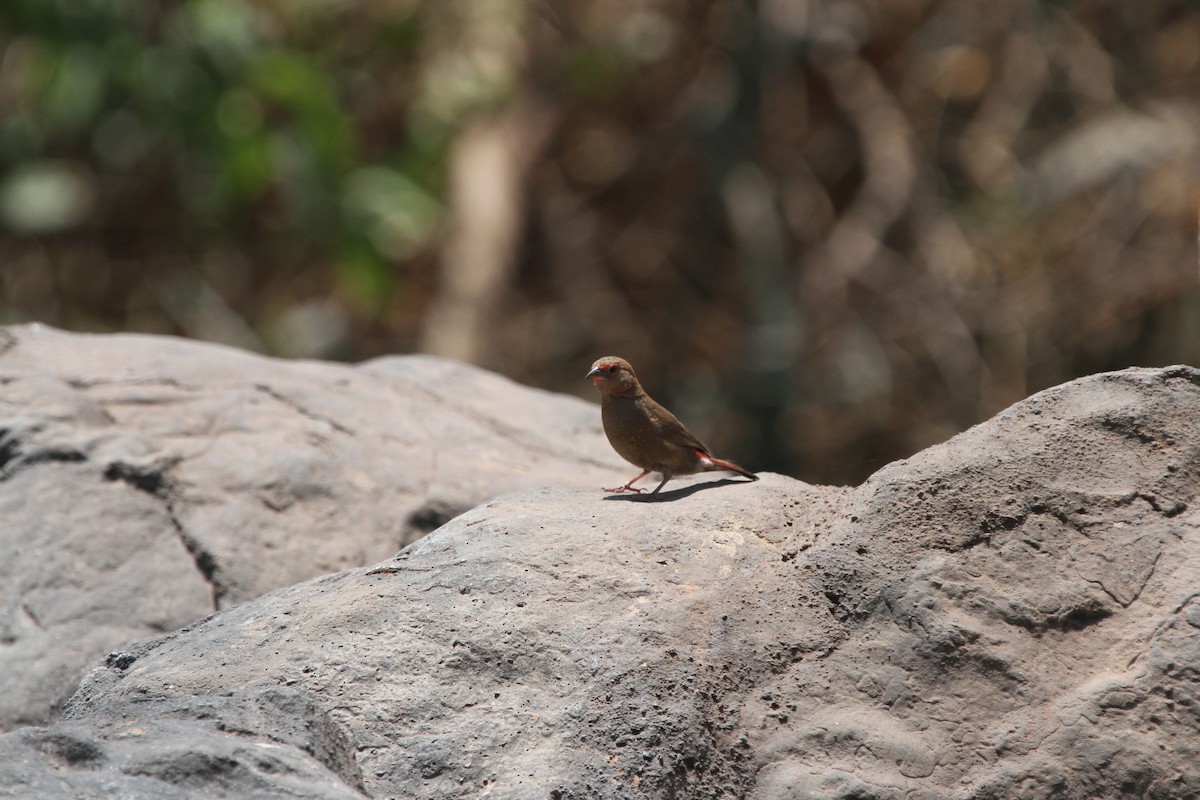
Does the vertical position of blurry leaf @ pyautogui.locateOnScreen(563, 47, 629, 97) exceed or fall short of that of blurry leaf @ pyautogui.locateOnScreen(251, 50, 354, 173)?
it exceeds it

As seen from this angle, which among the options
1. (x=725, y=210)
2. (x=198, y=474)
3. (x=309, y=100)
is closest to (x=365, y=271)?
(x=309, y=100)

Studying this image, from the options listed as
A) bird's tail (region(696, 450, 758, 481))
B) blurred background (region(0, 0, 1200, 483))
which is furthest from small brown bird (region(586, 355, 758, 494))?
blurred background (region(0, 0, 1200, 483))

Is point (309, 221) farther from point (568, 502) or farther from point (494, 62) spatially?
point (568, 502)

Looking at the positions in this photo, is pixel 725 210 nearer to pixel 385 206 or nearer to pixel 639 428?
pixel 385 206

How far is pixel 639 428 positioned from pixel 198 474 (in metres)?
1.39

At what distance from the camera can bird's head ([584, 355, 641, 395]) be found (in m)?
3.96

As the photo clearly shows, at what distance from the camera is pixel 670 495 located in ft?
11.8

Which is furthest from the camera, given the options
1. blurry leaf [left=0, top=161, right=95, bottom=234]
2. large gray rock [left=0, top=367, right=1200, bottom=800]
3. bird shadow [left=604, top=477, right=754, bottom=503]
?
blurry leaf [left=0, top=161, right=95, bottom=234]

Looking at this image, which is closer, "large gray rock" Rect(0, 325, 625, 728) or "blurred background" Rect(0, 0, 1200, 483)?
"large gray rock" Rect(0, 325, 625, 728)

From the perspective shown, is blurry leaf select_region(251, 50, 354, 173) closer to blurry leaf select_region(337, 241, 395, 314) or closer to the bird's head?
blurry leaf select_region(337, 241, 395, 314)

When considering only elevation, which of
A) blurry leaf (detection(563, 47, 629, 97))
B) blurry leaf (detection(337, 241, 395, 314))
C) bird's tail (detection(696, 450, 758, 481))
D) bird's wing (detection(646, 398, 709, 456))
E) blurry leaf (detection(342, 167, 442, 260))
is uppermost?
blurry leaf (detection(563, 47, 629, 97))

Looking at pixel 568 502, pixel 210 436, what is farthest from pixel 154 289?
pixel 568 502

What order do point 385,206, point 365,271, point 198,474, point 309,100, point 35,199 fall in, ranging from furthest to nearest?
1. point 35,199
2. point 385,206
3. point 365,271
4. point 309,100
5. point 198,474

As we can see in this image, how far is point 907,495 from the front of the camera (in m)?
3.02
